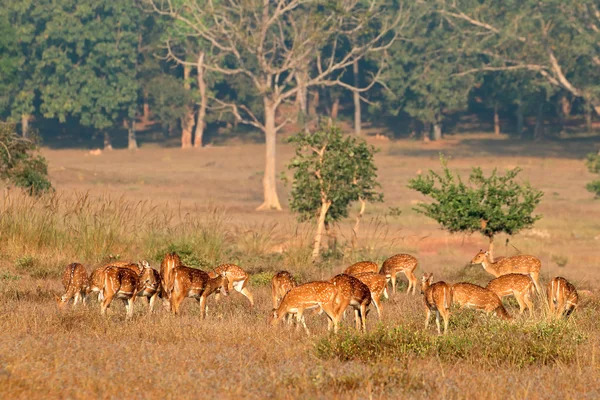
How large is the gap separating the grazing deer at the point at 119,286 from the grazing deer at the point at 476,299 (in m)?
4.35

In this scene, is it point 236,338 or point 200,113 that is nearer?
point 236,338

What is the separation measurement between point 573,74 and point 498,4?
30.5ft

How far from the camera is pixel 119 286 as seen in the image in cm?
1312

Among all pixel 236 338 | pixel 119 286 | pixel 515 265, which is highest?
pixel 119 286

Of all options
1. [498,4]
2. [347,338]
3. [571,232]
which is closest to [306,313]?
[347,338]

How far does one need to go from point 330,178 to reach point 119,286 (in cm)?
1306

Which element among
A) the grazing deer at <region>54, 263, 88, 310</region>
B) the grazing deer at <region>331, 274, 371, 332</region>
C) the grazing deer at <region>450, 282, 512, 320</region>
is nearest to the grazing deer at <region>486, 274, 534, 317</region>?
the grazing deer at <region>450, 282, 512, 320</region>

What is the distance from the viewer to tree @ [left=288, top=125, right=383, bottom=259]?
25.7 m

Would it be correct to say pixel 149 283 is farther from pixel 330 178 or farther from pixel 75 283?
pixel 330 178

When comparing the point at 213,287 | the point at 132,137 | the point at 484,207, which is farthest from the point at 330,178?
the point at 132,137

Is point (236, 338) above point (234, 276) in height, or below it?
below

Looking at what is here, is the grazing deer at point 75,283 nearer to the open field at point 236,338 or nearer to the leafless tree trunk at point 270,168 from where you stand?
the open field at point 236,338

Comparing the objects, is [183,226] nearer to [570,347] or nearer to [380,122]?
[570,347]

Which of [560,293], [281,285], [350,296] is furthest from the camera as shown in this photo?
[281,285]
